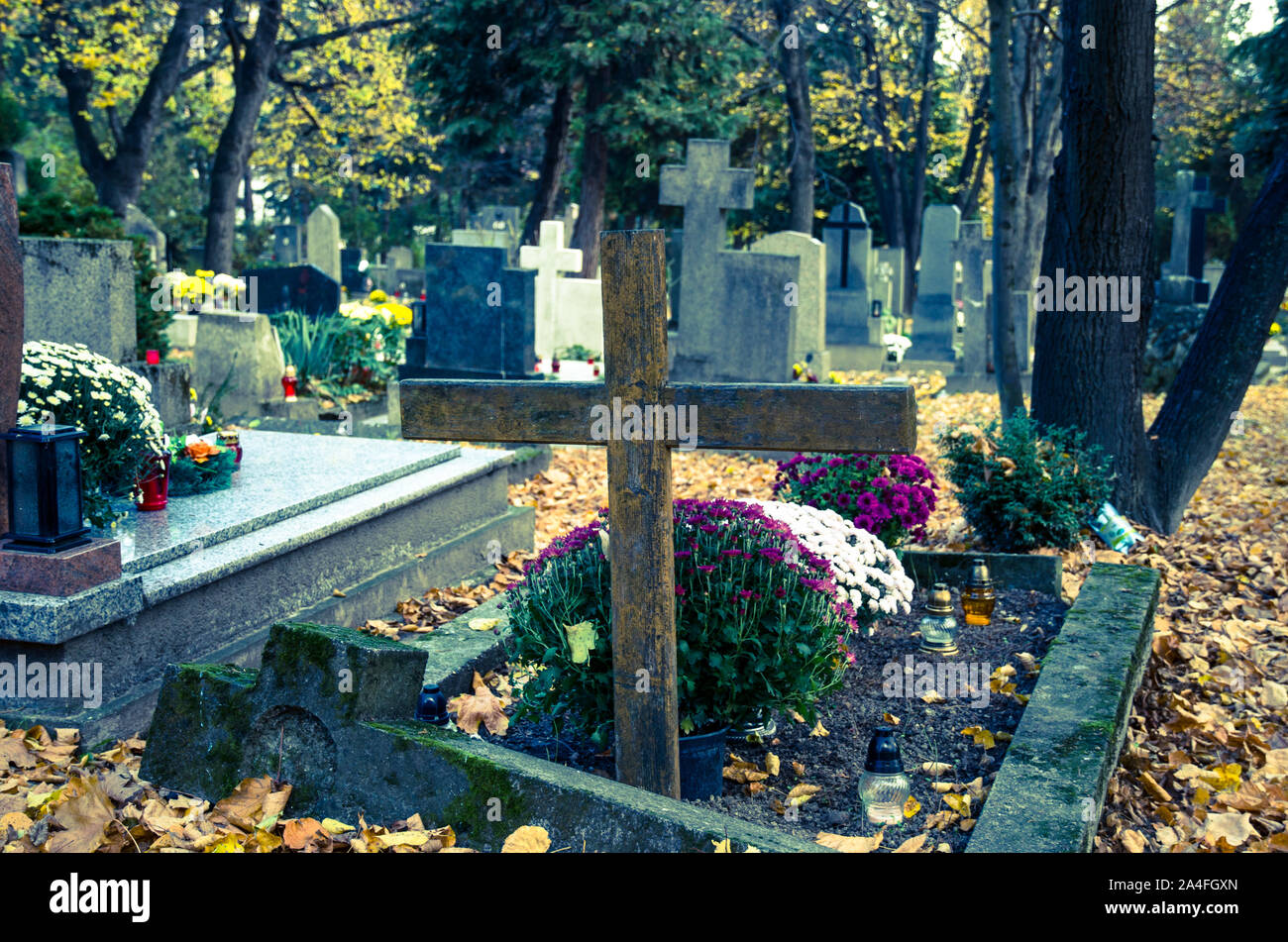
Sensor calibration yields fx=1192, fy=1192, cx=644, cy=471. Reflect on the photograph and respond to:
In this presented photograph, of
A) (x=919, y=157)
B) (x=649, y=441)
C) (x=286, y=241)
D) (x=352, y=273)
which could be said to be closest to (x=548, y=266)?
(x=352, y=273)

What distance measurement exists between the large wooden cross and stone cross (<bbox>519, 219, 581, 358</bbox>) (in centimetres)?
1237

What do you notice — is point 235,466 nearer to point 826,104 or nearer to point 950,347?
point 950,347

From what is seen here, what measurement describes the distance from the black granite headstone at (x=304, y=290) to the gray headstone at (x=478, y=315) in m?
2.09

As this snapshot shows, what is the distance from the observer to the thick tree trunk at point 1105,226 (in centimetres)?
726

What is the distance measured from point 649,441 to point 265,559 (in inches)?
93.5

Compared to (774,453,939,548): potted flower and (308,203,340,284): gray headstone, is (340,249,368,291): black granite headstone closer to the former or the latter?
(308,203,340,284): gray headstone

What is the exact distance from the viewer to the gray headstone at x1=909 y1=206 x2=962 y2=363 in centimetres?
1803

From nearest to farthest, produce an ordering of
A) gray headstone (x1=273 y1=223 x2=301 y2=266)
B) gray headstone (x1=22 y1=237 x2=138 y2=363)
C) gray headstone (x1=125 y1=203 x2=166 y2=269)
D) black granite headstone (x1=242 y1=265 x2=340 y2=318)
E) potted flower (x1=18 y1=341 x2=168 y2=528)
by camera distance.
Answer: potted flower (x1=18 y1=341 x2=168 y2=528)
gray headstone (x1=22 y1=237 x2=138 y2=363)
black granite headstone (x1=242 y1=265 x2=340 y2=318)
gray headstone (x1=125 y1=203 x2=166 y2=269)
gray headstone (x1=273 y1=223 x2=301 y2=266)

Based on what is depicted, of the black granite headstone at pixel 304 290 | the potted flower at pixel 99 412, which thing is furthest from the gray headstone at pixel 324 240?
the potted flower at pixel 99 412

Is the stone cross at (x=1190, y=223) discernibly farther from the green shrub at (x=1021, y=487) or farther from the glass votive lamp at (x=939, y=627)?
the glass votive lamp at (x=939, y=627)

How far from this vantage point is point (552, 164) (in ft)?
64.5

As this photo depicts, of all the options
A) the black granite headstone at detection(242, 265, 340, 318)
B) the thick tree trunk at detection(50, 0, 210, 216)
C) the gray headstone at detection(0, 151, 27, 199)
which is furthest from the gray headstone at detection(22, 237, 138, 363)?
the thick tree trunk at detection(50, 0, 210, 216)

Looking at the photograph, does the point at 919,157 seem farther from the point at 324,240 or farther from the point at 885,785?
the point at 885,785
